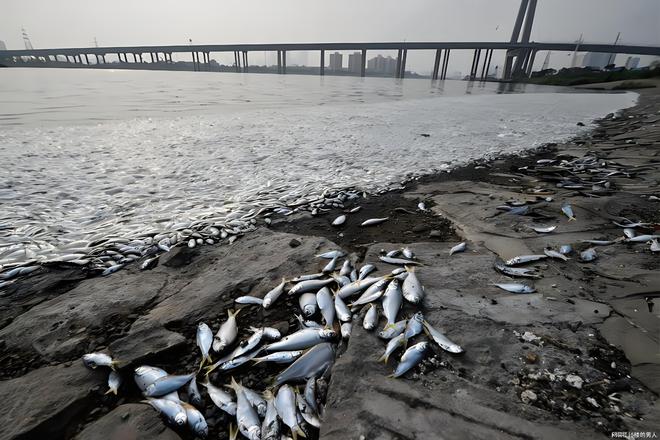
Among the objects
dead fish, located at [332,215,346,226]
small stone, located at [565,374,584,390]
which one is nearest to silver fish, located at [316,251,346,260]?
dead fish, located at [332,215,346,226]

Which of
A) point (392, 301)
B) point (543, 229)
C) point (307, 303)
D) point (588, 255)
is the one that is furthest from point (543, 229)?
point (307, 303)

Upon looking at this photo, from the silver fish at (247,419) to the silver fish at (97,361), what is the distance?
1.00 meters

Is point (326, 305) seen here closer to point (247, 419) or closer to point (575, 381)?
point (247, 419)

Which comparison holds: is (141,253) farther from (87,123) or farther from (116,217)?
(87,123)

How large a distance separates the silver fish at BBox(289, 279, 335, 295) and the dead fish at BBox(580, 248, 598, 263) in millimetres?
2613

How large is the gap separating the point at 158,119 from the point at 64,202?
Answer: 30.5ft

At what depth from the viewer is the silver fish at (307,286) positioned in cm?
304

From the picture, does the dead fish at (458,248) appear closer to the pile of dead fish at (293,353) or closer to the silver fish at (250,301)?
the pile of dead fish at (293,353)

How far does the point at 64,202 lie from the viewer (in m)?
5.20

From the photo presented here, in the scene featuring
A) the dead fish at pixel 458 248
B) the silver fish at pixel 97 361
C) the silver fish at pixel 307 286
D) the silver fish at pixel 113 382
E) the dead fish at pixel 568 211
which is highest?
Answer: the dead fish at pixel 568 211

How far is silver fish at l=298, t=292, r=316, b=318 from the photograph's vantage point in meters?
2.78

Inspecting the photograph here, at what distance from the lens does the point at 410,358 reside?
6.90 feet

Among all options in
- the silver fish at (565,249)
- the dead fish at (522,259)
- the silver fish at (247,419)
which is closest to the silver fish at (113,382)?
the silver fish at (247,419)

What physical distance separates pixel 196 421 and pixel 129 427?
0.38 m
